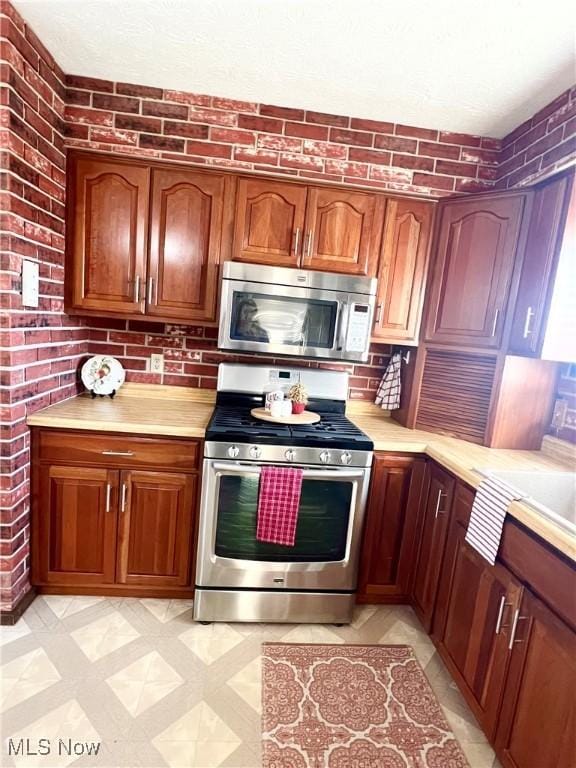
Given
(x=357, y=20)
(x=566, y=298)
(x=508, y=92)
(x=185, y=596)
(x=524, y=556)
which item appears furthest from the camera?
(x=185, y=596)

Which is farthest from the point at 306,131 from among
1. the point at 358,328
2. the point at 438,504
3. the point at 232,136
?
the point at 438,504

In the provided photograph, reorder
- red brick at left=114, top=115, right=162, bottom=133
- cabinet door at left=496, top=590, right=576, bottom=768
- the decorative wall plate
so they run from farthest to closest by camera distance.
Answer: the decorative wall plate, red brick at left=114, top=115, right=162, bottom=133, cabinet door at left=496, top=590, right=576, bottom=768

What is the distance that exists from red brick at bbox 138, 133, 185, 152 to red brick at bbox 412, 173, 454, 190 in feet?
4.15

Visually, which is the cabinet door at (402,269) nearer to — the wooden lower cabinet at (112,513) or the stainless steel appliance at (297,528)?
the stainless steel appliance at (297,528)

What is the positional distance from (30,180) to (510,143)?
236cm

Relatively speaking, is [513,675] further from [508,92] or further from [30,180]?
[30,180]

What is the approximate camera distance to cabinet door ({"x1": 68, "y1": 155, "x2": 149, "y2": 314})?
6.53ft

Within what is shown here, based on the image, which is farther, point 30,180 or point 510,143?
point 510,143

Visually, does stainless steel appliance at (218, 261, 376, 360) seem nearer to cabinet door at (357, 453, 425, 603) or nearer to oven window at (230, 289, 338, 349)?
oven window at (230, 289, 338, 349)

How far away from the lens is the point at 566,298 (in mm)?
1663

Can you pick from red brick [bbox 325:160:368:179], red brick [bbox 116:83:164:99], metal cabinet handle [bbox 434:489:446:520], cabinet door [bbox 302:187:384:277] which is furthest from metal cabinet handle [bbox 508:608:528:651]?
red brick [bbox 116:83:164:99]

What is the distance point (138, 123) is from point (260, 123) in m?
0.62

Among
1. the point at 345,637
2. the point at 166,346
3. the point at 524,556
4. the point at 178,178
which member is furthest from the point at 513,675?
the point at 178,178

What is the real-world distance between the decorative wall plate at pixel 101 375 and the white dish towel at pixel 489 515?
193 centimetres
